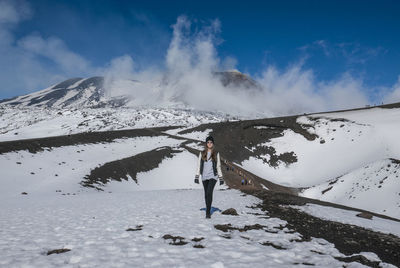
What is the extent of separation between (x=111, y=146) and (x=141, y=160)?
1213 cm

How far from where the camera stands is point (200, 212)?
12469 millimetres

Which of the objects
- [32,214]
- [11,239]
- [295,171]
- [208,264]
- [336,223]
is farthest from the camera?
[295,171]

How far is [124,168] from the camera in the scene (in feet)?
113

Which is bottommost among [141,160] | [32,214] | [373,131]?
[32,214]

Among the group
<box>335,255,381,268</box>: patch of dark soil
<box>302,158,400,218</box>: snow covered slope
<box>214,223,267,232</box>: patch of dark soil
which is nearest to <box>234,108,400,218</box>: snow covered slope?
<box>302,158,400,218</box>: snow covered slope

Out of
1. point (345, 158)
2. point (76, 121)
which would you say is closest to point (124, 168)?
point (345, 158)

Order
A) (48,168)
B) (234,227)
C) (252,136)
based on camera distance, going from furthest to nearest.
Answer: (252,136)
(48,168)
(234,227)

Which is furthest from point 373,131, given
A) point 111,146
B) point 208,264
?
point 208,264

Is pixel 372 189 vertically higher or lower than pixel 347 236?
lower

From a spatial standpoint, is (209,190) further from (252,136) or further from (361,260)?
(252,136)

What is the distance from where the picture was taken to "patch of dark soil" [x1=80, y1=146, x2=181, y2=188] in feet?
92.1

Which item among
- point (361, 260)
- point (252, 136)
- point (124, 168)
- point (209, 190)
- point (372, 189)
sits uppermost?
point (252, 136)

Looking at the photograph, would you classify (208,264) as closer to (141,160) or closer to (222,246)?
(222,246)

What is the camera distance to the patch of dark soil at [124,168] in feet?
92.1
